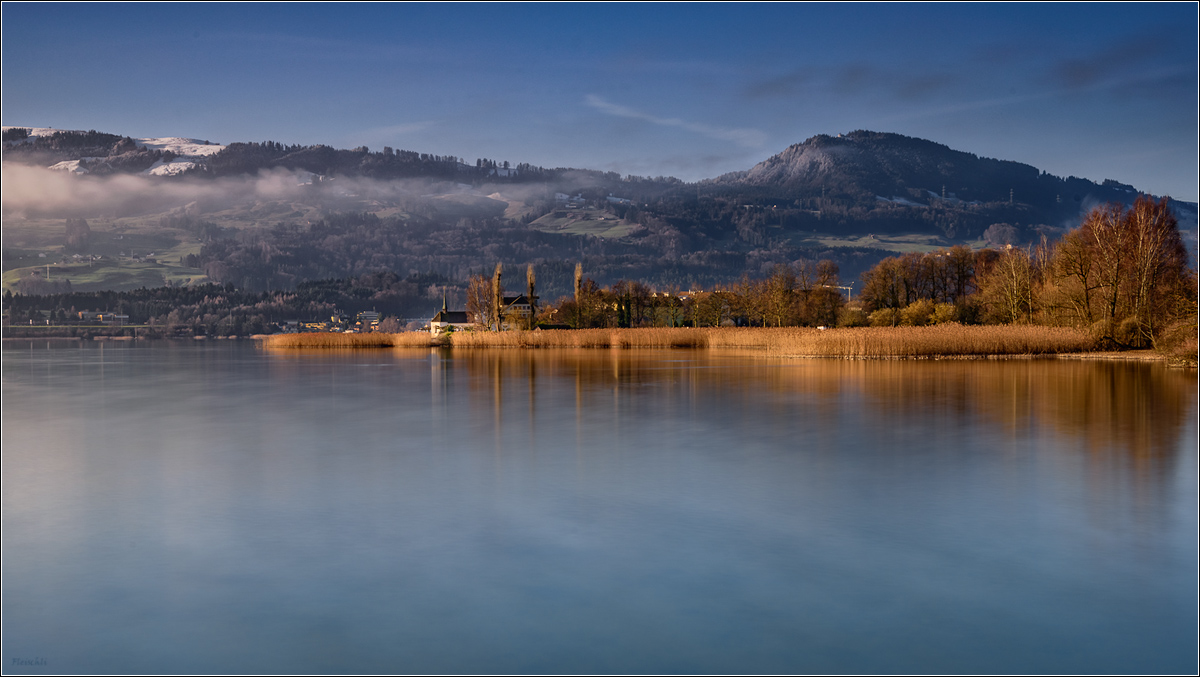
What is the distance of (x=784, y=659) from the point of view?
591cm

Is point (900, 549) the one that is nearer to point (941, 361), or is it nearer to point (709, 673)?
point (709, 673)

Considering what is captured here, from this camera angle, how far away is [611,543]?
344 inches

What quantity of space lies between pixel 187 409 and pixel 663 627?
64.1 feet

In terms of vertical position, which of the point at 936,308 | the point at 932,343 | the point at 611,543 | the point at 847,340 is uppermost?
the point at 936,308

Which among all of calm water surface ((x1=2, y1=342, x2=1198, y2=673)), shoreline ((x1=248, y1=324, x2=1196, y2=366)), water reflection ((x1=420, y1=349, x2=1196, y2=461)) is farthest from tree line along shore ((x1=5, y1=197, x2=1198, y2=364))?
calm water surface ((x1=2, y1=342, x2=1198, y2=673))

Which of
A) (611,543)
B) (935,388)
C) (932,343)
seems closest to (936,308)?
(932,343)

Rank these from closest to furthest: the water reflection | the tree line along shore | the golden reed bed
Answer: the water reflection → the golden reed bed → the tree line along shore

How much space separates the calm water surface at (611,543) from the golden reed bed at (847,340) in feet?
76.1

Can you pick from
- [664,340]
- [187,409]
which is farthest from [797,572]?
[664,340]

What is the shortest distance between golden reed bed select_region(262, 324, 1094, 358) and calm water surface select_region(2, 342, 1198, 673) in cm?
2319

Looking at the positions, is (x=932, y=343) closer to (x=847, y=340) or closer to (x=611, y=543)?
(x=847, y=340)

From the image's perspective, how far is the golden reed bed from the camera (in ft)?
136

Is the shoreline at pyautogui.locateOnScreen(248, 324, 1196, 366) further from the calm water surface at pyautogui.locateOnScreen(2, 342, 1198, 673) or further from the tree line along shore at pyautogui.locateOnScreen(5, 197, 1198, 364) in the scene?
the calm water surface at pyautogui.locateOnScreen(2, 342, 1198, 673)

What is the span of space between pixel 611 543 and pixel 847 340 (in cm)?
3668
